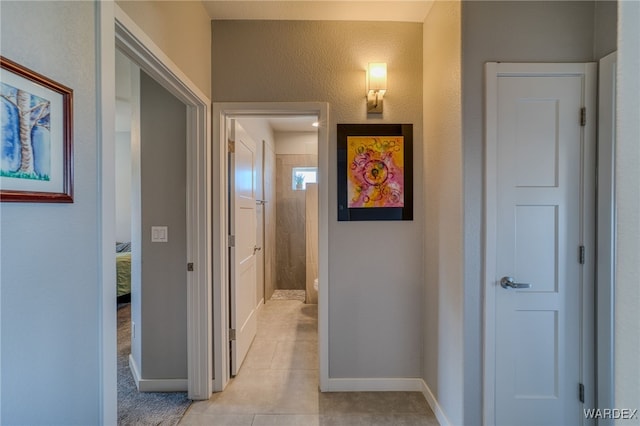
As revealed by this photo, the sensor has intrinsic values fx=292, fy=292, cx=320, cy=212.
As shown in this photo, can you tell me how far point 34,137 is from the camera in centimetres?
80

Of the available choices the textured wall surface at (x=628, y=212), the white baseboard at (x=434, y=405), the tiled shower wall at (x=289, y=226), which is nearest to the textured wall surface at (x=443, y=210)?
the white baseboard at (x=434, y=405)

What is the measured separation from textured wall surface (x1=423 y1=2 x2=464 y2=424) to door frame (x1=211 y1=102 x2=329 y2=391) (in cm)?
72

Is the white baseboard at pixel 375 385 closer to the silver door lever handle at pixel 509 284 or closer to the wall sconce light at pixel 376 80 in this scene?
the silver door lever handle at pixel 509 284

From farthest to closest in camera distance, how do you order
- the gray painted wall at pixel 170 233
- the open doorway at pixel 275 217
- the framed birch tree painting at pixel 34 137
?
the open doorway at pixel 275 217 < the gray painted wall at pixel 170 233 < the framed birch tree painting at pixel 34 137

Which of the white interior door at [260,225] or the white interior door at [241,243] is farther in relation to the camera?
the white interior door at [260,225]

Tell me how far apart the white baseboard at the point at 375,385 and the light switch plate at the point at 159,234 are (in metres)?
1.57

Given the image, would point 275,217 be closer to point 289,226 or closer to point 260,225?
point 289,226

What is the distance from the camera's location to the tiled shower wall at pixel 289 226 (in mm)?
4617

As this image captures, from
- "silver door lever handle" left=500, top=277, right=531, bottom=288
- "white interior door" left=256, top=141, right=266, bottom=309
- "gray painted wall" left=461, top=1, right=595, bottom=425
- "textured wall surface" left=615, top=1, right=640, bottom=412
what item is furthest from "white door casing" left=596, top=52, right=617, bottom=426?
"white interior door" left=256, top=141, right=266, bottom=309

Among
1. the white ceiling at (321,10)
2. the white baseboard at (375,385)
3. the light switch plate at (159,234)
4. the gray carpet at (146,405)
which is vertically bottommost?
the gray carpet at (146,405)

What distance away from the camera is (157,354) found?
2119 mm

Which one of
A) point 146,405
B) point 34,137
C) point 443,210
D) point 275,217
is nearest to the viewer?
point 34,137

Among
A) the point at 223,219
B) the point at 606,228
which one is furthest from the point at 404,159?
the point at 223,219

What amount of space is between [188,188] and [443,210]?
170 centimetres
